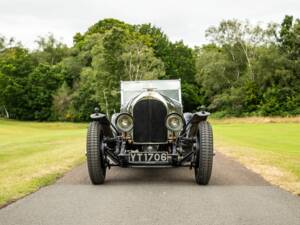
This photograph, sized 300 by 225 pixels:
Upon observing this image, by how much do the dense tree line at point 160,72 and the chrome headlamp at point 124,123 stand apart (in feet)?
157

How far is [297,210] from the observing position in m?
7.08

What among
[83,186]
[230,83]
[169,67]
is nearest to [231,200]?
[83,186]

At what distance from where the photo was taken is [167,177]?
422 inches

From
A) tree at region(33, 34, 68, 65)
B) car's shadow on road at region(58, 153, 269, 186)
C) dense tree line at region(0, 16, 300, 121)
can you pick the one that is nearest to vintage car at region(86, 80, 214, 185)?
car's shadow on road at region(58, 153, 269, 186)

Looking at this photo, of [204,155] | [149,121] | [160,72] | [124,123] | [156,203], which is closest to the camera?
[156,203]

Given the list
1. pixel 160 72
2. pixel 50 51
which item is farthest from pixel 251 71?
pixel 50 51

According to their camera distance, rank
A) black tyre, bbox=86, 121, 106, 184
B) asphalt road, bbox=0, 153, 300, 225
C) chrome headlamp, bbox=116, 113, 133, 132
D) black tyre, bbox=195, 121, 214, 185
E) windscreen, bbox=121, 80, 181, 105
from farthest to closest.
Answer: windscreen, bbox=121, 80, 181, 105, chrome headlamp, bbox=116, 113, 133, 132, black tyre, bbox=86, 121, 106, 184, black tyre, bbox=195, 121, 214, 185, asphalt road, bbox=0, 153, 300, 225

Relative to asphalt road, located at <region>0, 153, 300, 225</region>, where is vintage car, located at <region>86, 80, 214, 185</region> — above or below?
above

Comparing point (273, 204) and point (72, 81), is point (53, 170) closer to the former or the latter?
point (273, 204)

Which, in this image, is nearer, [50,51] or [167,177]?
[167,177]

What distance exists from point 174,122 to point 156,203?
8.82ft

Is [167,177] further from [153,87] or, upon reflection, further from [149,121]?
[153,87]

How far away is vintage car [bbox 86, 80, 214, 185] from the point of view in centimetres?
959

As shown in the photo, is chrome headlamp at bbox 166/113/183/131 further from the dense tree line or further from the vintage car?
the dense tree line
